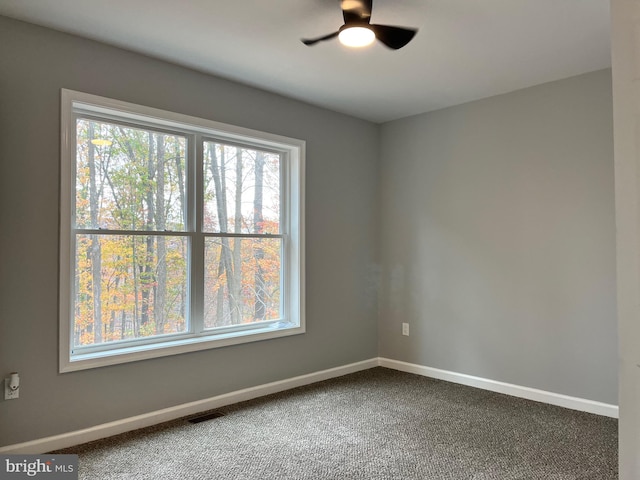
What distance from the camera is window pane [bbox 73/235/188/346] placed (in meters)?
2.99

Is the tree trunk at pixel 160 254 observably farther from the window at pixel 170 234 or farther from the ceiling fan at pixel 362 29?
the ceiling fan at pixel 362 29

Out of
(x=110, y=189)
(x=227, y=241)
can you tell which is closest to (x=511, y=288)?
(x=227, y=241)

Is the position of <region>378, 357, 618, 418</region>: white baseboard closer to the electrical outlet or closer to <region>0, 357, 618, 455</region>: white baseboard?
<region>0, 357, 618, 455</region>: white baseboard

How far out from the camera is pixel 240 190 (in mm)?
3816

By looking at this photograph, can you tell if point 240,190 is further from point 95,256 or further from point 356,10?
point 356,10

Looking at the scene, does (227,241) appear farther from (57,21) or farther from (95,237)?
(57,21)

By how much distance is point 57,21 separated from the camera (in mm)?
2662

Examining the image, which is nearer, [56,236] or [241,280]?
[56,236]

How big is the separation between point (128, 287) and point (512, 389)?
3.08 m

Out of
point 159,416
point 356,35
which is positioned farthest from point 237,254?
point 356,35

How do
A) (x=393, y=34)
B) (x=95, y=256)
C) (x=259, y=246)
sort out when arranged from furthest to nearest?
(x=259, y=246), (x=95, y=256), (x=393, y=34)

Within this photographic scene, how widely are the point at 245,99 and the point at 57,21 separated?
1.40m

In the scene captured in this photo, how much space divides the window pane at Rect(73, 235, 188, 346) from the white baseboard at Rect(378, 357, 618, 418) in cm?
223

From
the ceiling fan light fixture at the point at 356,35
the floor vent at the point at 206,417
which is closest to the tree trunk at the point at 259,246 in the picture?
the floor vent at the point at 206,417
